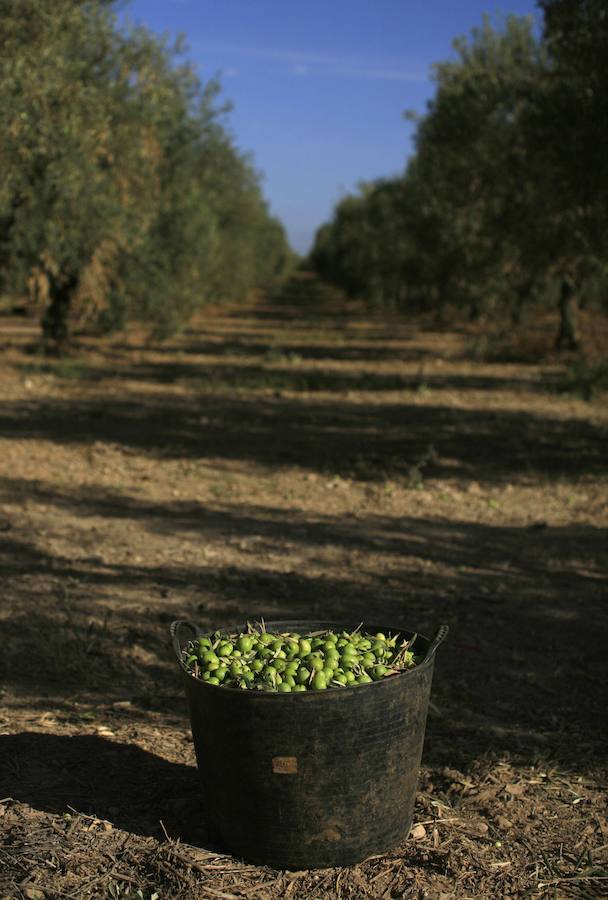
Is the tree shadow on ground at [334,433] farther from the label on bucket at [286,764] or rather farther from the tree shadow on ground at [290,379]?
the label on bucket at [286,764]

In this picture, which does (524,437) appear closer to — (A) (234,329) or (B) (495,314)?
(B) (495,314)

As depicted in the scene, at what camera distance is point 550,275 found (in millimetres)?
20000

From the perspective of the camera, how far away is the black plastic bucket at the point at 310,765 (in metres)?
2.96

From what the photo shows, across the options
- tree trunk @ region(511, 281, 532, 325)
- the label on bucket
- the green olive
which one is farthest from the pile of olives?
tree trunk @ region(511, 281, 532, 325)

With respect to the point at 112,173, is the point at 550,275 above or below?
below

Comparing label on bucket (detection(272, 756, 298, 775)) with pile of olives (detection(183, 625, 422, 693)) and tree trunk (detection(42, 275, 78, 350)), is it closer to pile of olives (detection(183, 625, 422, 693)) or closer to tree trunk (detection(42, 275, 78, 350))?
pile of olives (detection(183, 625, 422, 693))

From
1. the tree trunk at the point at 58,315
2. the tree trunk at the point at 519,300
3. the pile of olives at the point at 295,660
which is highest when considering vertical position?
the tree trunk at the point at 519,300

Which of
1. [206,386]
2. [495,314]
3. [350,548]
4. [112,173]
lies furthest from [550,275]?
[350,548]

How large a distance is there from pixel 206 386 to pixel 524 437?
733 centimetres

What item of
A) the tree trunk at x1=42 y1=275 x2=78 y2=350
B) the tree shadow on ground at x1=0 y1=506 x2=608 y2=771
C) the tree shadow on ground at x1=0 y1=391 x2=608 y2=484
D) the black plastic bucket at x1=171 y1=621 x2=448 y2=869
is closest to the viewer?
the black plastic bucket at x1=171 y1=621 x2=448 y2=869

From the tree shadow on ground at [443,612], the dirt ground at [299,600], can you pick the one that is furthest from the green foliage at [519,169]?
the tree shadow on ground at [443,612]

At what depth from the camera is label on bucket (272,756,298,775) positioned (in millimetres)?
2963

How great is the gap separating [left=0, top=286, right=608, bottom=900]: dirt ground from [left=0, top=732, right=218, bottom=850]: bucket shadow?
0.04 feet

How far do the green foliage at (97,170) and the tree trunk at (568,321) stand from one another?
902 cm
